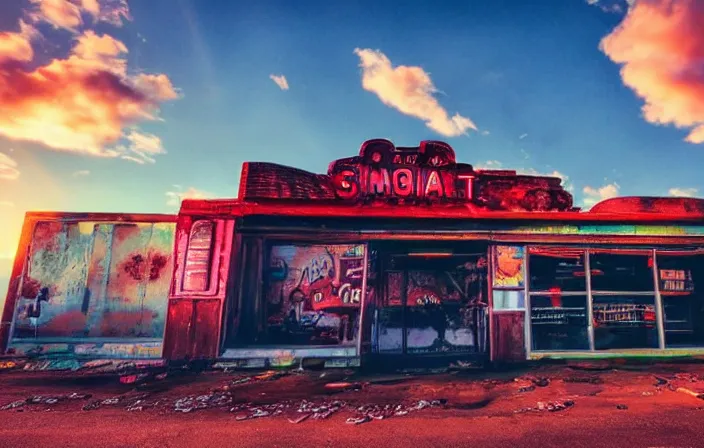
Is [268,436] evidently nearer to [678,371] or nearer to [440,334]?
[440,334]

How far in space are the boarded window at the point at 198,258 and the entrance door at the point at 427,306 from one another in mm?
4674

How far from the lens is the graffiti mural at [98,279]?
891 cm

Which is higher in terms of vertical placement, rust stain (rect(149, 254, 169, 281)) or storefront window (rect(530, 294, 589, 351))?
rust stain (rect(149, 254, 169, 281))

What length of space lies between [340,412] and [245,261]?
200 inches

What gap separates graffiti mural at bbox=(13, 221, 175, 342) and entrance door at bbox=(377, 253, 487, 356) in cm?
591

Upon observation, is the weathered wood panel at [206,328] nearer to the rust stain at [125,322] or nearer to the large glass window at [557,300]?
the rust stain at [125,322]

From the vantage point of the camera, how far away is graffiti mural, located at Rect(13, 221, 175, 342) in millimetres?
8914

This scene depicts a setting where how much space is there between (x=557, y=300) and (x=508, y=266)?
1.77 meters

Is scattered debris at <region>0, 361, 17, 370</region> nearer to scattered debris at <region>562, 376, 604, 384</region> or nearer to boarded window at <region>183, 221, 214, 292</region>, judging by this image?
boarded window at <region>183, 221, 214, 292</region>

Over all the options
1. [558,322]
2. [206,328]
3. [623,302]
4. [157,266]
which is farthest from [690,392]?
[157,266]

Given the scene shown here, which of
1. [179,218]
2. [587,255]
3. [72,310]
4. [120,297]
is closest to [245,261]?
[179,218]

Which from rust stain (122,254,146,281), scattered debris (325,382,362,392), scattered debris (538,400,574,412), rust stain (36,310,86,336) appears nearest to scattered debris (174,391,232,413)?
scattered debris (325,382,362,392)

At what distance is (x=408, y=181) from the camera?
1187 centimetres

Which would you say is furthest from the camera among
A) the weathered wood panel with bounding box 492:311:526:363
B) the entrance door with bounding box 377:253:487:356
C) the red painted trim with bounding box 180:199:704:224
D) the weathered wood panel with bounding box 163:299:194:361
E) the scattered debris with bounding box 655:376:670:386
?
the entrance door with bounding box 377:253:487:356
